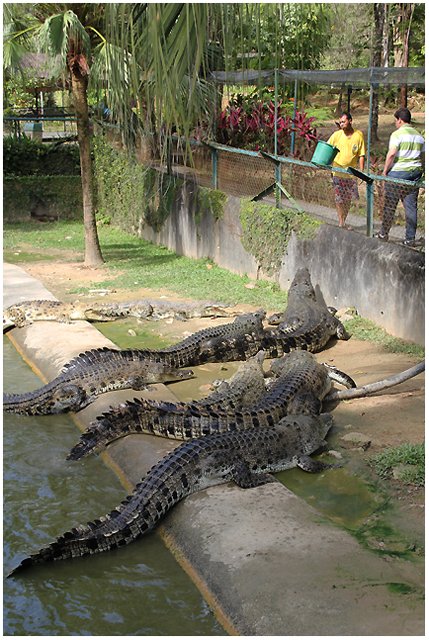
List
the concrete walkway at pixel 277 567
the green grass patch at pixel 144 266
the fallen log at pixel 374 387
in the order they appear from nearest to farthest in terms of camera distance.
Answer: the concrete walkway at pixel 277 567
the fallen log at pixel 374 387
the green grass patch at pixel 144 266

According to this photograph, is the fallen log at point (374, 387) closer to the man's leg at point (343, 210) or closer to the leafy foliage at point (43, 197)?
the man's leg at point (343, 210)

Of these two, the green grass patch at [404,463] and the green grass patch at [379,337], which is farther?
the green grass patch at [379,337]

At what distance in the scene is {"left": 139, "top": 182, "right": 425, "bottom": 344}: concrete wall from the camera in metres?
8.62

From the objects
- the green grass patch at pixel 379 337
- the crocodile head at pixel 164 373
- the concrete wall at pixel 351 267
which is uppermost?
the concrete wall at pixel 351 267

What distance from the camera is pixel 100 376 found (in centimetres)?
765

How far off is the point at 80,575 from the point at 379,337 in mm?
4931

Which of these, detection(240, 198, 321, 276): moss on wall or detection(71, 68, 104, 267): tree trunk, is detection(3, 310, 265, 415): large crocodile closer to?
detection(240, 198, 321, 276): moss on wall

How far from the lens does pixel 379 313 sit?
30.0ft

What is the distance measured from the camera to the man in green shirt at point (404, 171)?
30.2 feet

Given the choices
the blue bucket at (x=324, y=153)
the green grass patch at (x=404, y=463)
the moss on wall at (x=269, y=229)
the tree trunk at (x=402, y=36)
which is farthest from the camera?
the tree trunk at (x=402, y=36)

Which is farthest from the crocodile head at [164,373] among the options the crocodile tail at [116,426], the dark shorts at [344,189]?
the dark shorts at [344,189]

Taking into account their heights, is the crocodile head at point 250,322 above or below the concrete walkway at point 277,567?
above

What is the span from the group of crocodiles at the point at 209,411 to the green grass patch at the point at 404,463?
0.46 m

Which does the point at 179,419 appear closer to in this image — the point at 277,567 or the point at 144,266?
the point at 277,567
